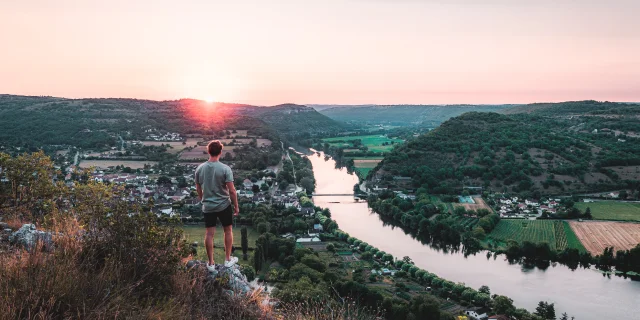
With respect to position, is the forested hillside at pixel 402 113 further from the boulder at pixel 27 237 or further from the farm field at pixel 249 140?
the boulder at pixel 27 237

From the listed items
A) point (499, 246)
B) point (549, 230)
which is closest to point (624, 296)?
point (499, 246)

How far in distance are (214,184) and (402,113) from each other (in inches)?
7191

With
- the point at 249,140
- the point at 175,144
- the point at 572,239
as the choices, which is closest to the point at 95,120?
the point at 175,144

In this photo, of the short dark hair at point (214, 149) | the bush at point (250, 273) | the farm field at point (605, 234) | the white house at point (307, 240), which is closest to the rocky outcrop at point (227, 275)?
the short dark hair at point (214, 149)

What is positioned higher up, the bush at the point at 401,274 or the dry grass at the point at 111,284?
the dry grass at the point at 111,284

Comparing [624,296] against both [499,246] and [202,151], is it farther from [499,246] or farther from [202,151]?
[202,151]

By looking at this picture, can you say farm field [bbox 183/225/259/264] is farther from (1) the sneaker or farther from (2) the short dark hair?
(2) the short dark hair

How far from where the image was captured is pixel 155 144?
1939 inches

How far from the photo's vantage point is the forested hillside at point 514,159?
39969 mm

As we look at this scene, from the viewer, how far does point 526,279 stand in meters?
20.3

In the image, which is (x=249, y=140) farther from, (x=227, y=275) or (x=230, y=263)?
(x=227, y=275)

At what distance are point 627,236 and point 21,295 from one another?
31783mm

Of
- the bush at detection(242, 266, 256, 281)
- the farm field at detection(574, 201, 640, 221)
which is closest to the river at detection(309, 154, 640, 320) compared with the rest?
the bush at detection(242, 266, 256, 281)

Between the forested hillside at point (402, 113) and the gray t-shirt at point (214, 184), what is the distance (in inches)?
5995
